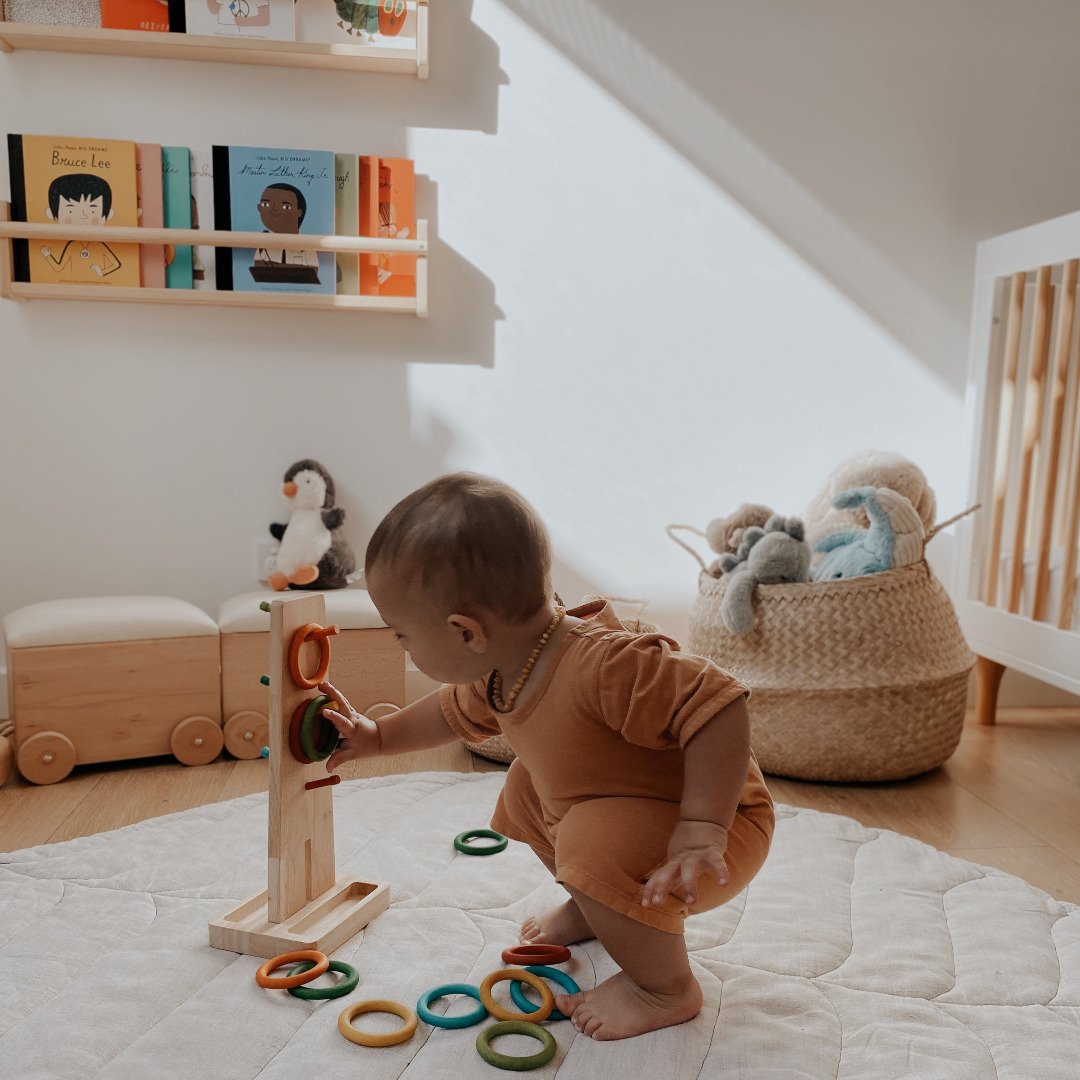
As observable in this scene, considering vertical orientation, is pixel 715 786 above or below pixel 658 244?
below

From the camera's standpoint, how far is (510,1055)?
0.95 meters

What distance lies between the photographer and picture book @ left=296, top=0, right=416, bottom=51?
6.71ft

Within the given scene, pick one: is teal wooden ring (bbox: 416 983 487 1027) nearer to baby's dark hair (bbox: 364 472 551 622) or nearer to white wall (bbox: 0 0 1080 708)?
baby's dark hair (bbox: 364 472 551 622)

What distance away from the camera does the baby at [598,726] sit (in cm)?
91

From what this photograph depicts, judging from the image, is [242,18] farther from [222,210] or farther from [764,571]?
[764,571]

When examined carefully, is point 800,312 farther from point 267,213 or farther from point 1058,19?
point 267,213

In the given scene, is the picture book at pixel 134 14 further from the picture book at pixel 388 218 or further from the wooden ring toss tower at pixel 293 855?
the wooden ring toss tower at pixel 293 855

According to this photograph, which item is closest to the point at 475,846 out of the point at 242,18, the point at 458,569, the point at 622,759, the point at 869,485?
the point at 622,759

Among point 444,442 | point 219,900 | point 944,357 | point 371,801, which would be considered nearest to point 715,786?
point 219,900

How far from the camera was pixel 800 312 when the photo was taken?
2291 millimetres

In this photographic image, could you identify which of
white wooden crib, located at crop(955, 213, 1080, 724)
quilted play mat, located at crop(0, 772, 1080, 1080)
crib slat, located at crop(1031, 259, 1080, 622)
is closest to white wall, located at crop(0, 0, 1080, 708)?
white wooden crib, located at crop(955, 213, 1080, 724)

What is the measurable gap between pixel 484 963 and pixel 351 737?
0.27m

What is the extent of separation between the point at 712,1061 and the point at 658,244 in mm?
1686

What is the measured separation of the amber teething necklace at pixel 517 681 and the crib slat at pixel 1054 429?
1295 mm
